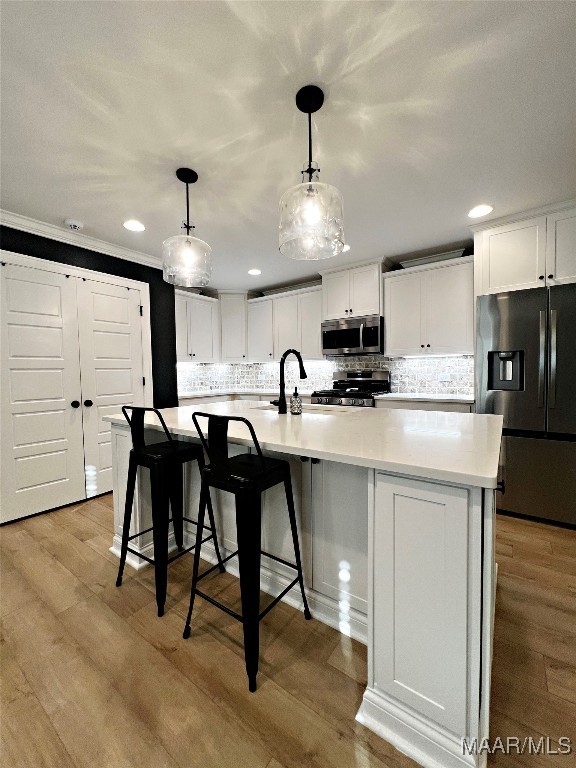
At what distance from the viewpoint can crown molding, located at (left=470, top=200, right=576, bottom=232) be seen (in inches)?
103

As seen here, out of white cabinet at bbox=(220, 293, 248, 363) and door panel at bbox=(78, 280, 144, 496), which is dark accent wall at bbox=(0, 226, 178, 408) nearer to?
door panel at bbox=(78, 280, 144, 496)

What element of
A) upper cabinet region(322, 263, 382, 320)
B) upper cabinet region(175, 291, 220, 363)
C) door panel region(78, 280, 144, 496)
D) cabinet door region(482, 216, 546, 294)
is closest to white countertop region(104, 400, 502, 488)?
door panel region(78, 280, 144, 496)

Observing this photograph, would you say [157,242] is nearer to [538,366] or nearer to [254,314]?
[254,314]

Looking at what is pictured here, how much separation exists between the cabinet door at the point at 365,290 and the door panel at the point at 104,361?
8.46ft

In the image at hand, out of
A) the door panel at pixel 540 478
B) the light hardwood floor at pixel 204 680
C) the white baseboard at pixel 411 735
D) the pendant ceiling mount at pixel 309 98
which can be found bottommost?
the light hardwood floor at pixel 204 680

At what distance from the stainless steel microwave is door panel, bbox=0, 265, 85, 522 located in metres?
2.87

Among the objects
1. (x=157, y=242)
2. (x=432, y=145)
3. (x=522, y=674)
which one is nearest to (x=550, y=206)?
(x=432, y=145)

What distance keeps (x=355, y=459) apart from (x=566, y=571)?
2013 millimetres

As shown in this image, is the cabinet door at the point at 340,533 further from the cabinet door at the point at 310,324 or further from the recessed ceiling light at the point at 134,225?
the cabinet door at the point at 310,324

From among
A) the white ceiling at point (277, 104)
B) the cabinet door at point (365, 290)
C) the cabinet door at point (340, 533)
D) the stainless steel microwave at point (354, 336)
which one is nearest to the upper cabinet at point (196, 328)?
the stainless steel microwave at point (354, 336)

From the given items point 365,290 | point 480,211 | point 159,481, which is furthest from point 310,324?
point 159,481

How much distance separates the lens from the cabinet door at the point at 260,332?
5.13m

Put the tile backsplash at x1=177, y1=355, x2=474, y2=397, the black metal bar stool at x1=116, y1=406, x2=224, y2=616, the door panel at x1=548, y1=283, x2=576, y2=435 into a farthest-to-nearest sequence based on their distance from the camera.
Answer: the tile backsplash at x1=177, y1=355, x2=474, y2=397
the door panel at x1=548, y1=283, x2=576, y2=435
the black metal bar stool at x1=116, y1=406, x2=224, y2=616

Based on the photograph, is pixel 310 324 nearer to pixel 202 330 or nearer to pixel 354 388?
pixel 354 388
